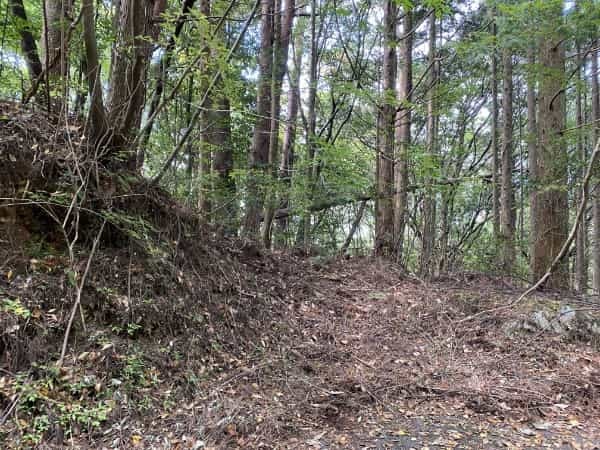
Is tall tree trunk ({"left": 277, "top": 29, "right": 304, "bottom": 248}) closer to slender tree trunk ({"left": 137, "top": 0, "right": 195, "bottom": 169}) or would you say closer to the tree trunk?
slender tree trunk ({"left": 137, "top": 0, "right": 195, "bottom": 169})

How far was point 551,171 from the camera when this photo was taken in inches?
236

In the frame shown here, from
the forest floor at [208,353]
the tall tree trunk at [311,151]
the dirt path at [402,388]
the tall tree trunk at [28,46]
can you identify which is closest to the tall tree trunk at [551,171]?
the forest floor at [208,353]

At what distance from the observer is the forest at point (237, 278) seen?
2.86 metres

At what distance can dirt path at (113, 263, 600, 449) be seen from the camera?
9.38 ft

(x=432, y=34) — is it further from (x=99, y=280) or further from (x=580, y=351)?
(x=99, y=280)

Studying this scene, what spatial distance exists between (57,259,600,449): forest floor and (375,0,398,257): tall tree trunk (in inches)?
73.9

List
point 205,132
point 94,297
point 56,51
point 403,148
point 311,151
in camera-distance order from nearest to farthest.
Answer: point 94,297
point 56,51
point 205,132
point 403,148
point 311,151

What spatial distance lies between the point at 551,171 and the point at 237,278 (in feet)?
17.2

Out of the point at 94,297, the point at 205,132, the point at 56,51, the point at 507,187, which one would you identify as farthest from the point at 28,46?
the point at 507,187

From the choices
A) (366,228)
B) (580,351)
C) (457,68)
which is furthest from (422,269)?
(457,68)

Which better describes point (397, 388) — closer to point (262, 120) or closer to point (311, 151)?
point (262, 120)

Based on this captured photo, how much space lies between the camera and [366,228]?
11.5m

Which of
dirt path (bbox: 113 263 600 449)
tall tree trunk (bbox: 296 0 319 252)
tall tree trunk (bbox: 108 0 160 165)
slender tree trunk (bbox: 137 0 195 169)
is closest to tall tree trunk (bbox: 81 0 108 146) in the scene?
tall tree trunk (bbox: 108 0 160 165)

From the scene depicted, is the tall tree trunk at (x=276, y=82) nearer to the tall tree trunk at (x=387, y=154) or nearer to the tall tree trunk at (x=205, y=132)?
the tall tree trunk at (x=205, y=132)
